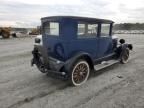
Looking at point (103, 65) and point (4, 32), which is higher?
point (4, 32)

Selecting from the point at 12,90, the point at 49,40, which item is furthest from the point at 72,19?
the point at 12,90

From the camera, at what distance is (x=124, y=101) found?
4.34 meters

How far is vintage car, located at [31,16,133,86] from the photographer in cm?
525

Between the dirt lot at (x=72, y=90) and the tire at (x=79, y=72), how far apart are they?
0.17 m

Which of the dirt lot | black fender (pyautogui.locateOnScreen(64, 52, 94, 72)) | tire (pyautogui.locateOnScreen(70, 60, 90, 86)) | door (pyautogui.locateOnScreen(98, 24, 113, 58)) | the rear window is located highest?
the rear window

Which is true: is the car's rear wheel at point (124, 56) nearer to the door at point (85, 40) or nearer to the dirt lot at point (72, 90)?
the dirt lot at point (72, 90)

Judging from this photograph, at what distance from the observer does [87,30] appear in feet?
19.0

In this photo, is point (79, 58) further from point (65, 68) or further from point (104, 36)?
point (104, 36)

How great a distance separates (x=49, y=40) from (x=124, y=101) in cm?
273

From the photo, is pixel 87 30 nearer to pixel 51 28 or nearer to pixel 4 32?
pixel 51 28

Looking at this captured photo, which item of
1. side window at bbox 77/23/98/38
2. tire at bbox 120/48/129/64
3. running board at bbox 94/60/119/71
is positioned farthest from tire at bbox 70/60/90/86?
tire at bbox 120/48/129/64

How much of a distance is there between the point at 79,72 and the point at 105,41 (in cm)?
170

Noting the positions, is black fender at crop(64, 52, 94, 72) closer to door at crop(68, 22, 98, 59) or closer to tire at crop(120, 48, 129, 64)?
door at crop(68, 22, 98, 59)

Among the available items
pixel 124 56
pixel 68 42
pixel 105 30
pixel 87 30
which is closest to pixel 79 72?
pixel 68 42
